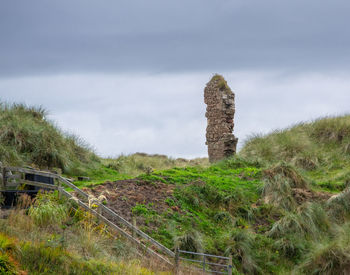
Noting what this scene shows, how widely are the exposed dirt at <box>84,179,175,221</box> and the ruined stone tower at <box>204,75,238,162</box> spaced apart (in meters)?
8.10

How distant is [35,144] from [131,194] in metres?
6.35

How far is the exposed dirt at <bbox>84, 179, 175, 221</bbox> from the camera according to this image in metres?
14.0

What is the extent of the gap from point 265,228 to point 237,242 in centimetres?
244

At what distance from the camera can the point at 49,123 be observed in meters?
22.6

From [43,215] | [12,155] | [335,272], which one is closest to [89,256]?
[43,215]

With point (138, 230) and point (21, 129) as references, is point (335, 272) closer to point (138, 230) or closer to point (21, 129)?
point (138, 230)

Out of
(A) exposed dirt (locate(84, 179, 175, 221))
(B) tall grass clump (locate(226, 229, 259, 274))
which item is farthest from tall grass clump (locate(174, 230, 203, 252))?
(A) exposed dirt (locate(84, 179, 175, 221))

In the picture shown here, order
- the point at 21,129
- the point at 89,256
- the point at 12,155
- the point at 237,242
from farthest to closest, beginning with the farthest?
the point at 21,129
the point at 12,155
the point at 237,242
the point at 89,256

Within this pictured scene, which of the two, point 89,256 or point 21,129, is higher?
point 21,129

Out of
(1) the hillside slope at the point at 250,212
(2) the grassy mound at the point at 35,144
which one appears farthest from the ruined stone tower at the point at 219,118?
(2) the grassy mound at the point at 35,144

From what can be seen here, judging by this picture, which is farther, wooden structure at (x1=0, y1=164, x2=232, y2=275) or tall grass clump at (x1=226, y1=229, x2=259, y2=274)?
tall grass clump at (x1=226, y1=229, x2=259, y2=274)

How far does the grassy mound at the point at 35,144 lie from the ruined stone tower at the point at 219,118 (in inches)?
255

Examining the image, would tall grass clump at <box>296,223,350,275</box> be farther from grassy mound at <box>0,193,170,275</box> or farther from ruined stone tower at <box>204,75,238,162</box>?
ruined stone tower at <box>204,75,238,162</box>

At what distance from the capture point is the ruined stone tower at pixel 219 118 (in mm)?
24047
